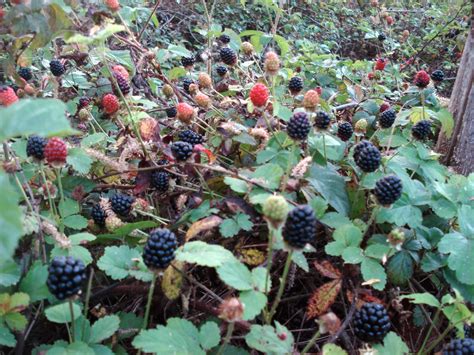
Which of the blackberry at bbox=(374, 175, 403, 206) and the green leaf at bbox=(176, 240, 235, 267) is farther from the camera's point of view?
the blackberry at bbox=(374, 175, 403, 206)

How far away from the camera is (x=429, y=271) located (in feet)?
4.96

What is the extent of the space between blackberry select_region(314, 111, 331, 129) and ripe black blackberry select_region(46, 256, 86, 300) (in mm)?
1035

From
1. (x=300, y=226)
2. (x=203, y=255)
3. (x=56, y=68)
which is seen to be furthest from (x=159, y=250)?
(x=56, y=68)

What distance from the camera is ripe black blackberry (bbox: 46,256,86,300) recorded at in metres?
1.00

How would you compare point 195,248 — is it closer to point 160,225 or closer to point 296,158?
point 160,225

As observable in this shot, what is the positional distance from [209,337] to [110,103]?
1.15 meters

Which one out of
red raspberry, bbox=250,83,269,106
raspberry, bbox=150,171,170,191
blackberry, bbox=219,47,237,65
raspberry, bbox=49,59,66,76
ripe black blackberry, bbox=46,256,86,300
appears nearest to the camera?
ripe black blackberry, bbox=46,256,86,300

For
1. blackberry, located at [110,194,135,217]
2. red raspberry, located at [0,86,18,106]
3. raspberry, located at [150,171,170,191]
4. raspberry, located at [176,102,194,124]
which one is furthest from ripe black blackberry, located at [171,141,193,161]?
red raspberry, located at [0,86,18,106]

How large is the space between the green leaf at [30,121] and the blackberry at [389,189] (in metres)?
0.97

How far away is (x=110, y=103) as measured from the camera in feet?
6.15

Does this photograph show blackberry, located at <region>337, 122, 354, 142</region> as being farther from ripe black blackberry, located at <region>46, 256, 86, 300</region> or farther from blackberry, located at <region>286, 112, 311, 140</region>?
ripe black blackberry, located at <region>46, 256, 86, 300</region>

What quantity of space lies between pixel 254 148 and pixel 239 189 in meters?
0.63

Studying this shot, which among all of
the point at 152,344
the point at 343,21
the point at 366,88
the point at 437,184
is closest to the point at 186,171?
the point at 152,344

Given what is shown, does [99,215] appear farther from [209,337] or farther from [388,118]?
[388,118]
